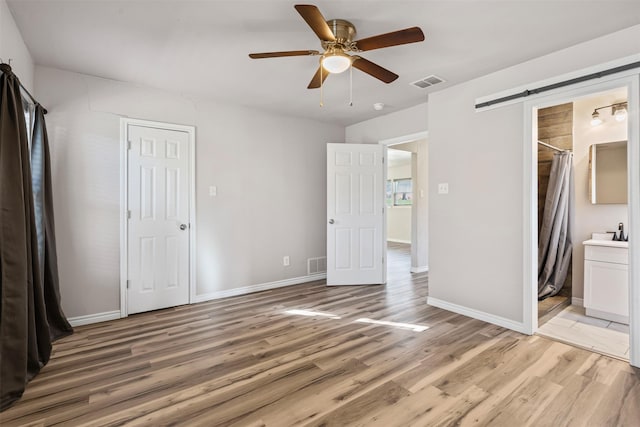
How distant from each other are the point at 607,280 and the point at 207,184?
14.8 feet

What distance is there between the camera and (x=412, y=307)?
355 centimetres

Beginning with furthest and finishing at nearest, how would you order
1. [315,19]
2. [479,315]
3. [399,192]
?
[399,192] → [479,315] → [315,19]

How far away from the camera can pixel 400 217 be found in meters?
10.1

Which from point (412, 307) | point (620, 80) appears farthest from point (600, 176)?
point (412, 307)

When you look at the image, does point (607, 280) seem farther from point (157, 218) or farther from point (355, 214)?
point (157, 218)

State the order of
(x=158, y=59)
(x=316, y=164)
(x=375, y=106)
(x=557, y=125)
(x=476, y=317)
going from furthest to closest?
1. (x=316, y=164)
2. (x=375, y=106)
3. (x=557, y=125)
4. (x=476, y=317)
5. (x=158, y=59)

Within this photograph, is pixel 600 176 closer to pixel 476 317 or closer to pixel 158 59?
pixel 476 317

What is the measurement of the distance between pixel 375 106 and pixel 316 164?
1.31 metres

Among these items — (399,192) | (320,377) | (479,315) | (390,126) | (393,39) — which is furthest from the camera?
(399,192)

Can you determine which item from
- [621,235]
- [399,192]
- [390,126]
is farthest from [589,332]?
[399,192]

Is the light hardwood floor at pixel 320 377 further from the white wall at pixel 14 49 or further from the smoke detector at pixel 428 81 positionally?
the smoke detector at pixel 428 81

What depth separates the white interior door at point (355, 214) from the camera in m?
4.55

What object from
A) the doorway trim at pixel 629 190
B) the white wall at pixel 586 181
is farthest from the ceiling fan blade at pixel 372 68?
the white wall at pixel 586 181

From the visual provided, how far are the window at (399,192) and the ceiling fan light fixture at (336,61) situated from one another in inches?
322
